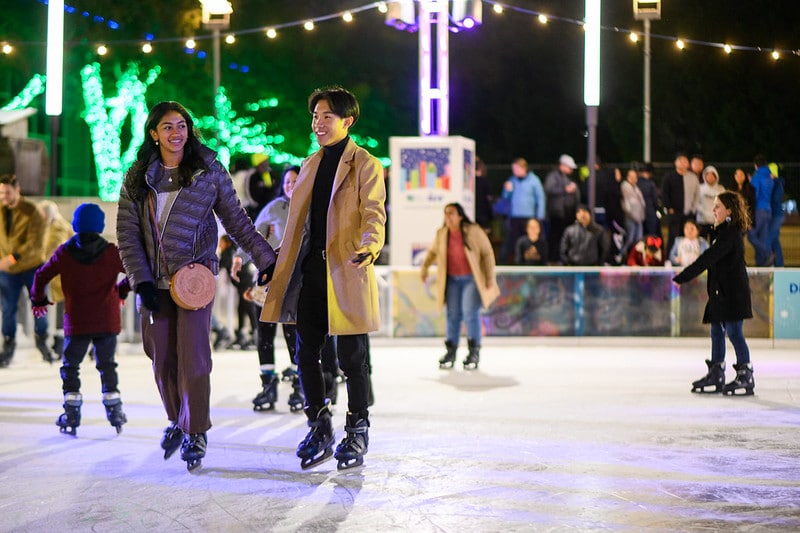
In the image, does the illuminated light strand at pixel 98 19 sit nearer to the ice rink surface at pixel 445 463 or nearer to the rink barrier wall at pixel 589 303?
the rink barrier wall at pixel 589 303

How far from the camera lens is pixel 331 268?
21.2ft

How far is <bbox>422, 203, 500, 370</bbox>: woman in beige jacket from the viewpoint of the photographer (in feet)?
40.6

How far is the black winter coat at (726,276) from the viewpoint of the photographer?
9922mm

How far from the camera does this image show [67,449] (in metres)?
7.37

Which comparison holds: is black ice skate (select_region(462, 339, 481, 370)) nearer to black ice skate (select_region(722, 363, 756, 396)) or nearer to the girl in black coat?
the girl in black coat

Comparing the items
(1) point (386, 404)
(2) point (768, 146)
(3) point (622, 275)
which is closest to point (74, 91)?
(2) point (768, 146)

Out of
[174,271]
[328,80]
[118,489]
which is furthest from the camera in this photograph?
[328,80]

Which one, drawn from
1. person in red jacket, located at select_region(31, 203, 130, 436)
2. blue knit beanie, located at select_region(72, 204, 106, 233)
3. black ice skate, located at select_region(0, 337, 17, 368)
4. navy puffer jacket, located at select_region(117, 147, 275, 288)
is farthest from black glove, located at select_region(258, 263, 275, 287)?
black ice skate, located at select_region(0, 337, 17, 368)

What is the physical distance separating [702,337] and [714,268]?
17.1ft

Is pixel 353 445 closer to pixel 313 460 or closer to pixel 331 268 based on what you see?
pixel 313 460

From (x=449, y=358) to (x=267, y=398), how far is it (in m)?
3.59

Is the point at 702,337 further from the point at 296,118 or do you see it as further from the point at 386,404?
the point at 296,118

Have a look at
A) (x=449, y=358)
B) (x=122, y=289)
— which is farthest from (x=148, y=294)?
(x=449, y=358)

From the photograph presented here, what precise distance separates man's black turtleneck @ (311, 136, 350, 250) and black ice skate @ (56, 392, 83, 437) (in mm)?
2301
